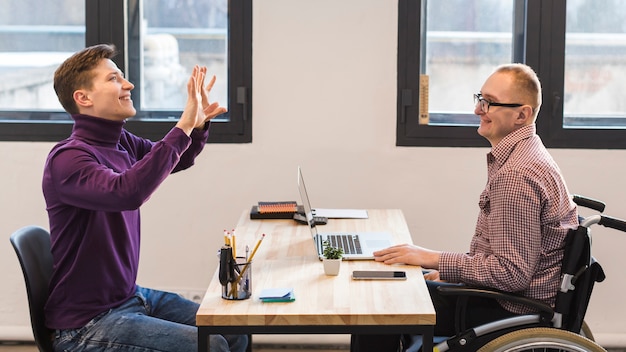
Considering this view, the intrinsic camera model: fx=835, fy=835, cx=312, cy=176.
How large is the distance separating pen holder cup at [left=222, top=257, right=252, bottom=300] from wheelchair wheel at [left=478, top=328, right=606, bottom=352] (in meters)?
0.66

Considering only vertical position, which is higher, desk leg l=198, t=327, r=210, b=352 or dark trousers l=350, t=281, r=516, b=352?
desk leg l=198, t=327, r=210, b=352

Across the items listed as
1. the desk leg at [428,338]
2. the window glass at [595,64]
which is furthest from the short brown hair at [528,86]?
the window glass at [595,64]

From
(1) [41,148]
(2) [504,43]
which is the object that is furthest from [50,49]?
(2) [504,43]

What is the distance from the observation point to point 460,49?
367 centimetres

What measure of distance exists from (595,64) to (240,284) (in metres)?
2.26

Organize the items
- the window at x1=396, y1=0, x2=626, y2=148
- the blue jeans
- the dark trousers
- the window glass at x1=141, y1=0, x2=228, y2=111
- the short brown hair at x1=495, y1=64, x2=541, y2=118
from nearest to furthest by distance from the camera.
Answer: the blue jeans → the dark trousers → the short brown hair at x1=495, y1=64, x2=541, y2=118 → the window at x1=396, y1=0, x2=626, y2=148 → the window glass at x1=141, y1=0, x2=228, y2=111

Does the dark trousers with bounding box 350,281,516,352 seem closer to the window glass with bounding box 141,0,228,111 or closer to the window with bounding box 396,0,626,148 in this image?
the window with bounding box 396,0,626,148

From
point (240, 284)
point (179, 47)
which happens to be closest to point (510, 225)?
point (240, 284)

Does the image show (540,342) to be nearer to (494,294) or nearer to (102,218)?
(494,294)

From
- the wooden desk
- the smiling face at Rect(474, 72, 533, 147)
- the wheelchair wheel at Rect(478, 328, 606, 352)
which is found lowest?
the wheelchair wheel at Rect(478, 328, 606, 352)

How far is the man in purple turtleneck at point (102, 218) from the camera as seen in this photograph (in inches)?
87.1

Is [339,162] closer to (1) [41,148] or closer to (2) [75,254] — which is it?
(1) [41,148]

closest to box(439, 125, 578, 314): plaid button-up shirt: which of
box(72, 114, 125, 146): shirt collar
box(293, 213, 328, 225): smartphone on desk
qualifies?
box(293, 213, 328, 225): smartphone on desk

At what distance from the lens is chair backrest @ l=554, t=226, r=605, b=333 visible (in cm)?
229
